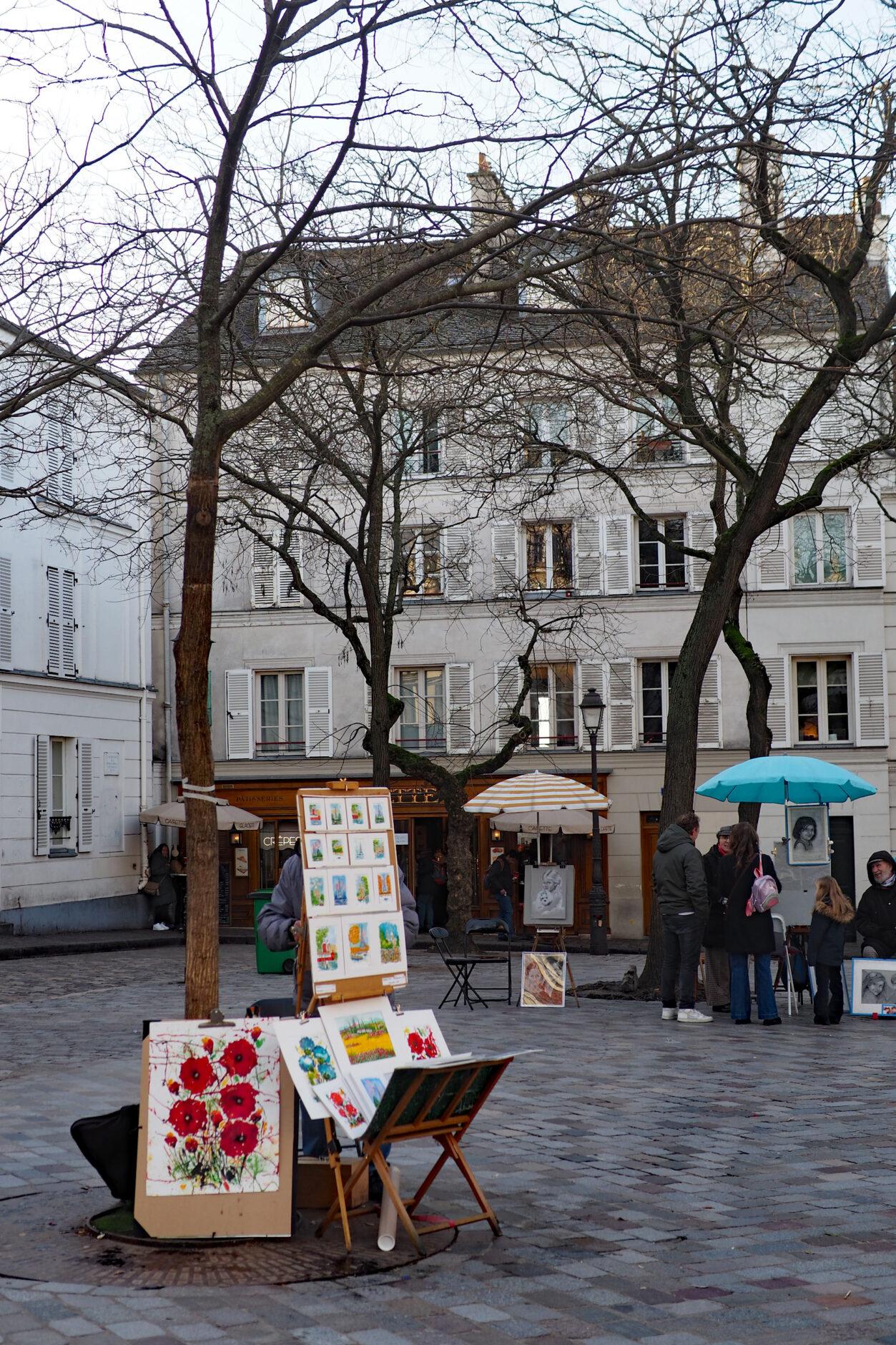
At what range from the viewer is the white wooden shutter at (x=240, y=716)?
3616 centimetres

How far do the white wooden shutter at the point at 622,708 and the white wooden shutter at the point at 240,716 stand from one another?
838 cm

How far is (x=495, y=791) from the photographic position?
66.0 feet

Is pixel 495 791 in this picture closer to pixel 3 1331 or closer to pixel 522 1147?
pixel 522 1147

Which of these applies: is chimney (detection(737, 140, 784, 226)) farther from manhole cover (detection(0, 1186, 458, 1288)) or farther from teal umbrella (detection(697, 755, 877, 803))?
teal umbrella (detection(697, 755, 877, 803))

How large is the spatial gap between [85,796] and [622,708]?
38.4 feet

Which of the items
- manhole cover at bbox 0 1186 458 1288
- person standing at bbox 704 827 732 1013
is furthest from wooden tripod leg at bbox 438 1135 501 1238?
person standing at bbox 704 827 732 1013

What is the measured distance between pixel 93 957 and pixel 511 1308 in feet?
70.4

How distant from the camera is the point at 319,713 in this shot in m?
36.0

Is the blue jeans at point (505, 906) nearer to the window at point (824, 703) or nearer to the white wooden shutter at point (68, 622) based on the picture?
the window at point (824, 703)

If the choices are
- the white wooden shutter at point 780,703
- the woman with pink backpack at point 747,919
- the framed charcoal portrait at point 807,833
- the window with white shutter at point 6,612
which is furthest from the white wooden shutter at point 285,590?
the woman with pink backpack at point 747,919

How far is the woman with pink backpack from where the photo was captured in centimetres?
1418

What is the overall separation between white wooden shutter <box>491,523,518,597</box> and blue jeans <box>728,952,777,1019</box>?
21083 millimetres

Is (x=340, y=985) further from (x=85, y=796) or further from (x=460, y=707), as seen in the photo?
(x=460, y=707)

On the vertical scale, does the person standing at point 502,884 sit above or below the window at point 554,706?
below
